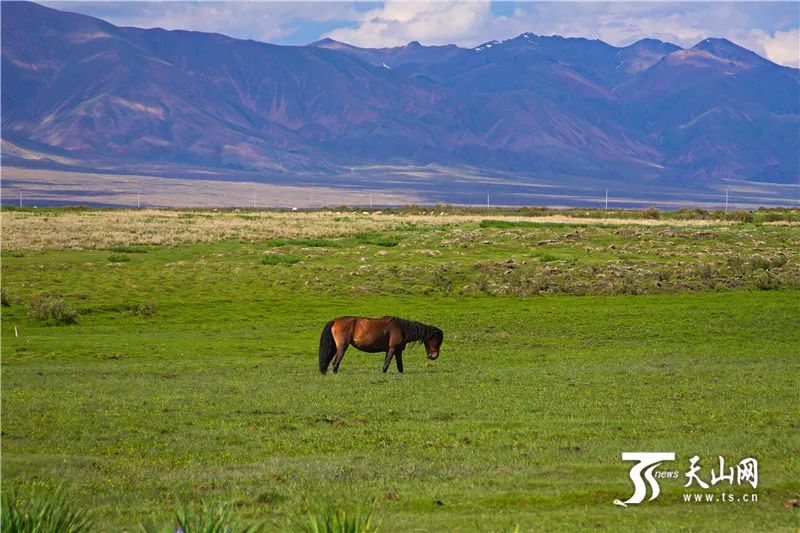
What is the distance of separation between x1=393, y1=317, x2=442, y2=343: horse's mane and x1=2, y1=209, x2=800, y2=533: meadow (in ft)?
2.68

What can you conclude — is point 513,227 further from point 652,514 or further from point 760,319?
point 652,514

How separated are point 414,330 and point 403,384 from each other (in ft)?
9.01

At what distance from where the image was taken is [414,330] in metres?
25.4

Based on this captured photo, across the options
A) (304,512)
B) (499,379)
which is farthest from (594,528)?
(499,379)

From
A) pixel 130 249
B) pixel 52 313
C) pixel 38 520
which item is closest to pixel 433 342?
pixel 52 313

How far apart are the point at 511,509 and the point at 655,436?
4.52 m

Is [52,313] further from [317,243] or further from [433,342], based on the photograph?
[317,243]

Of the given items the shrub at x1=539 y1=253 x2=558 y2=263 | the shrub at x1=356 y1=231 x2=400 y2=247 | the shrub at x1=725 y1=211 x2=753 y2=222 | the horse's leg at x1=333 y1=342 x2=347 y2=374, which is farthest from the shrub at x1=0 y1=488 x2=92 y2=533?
the shrub at x1=725 y1=211 x2=753 y2=222

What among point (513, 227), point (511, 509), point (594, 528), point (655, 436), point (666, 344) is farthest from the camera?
point (513, 227)

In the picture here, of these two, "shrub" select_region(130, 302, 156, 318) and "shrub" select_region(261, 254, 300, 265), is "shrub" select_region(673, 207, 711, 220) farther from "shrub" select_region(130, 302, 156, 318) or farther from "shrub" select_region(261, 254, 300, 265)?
"shrub" select_region(130, 302, 156, 318)

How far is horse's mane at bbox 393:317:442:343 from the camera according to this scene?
25203 millimetres

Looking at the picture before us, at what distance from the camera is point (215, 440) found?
16.3 m

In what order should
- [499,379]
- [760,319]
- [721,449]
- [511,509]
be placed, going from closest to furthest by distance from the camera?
[511,509], [721,449], [499,379], [760,319]

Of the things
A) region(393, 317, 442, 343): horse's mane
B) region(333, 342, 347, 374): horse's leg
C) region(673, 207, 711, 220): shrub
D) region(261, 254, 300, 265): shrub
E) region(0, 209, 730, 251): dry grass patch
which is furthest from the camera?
region(673, 207, 711, 220): shrub
